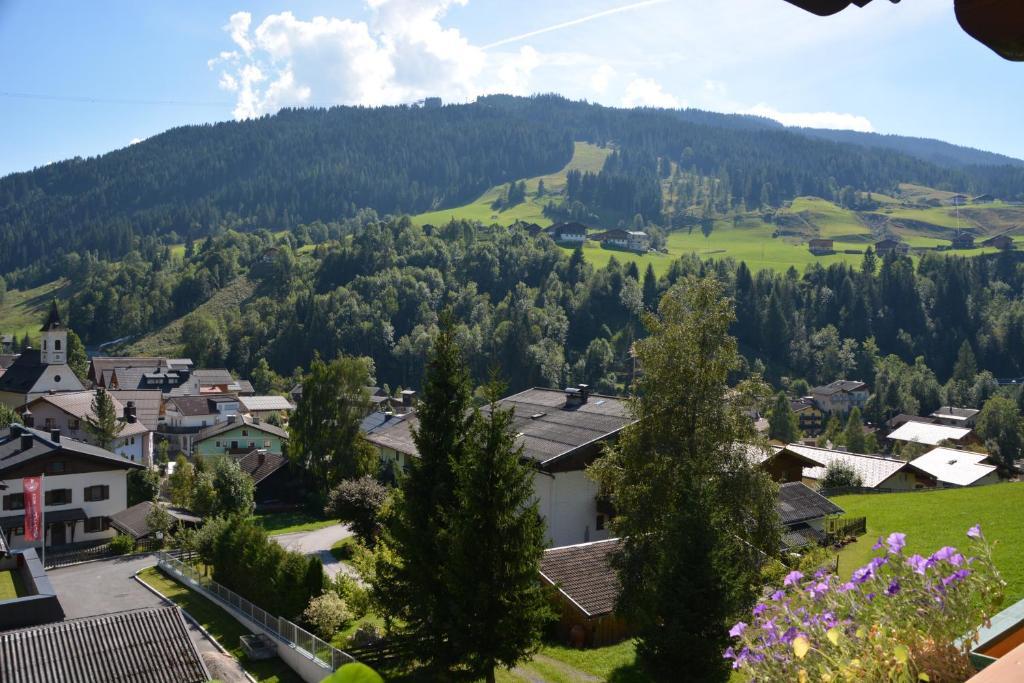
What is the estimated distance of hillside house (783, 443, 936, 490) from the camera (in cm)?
4634

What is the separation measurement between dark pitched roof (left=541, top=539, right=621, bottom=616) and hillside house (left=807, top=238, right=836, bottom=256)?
17673 cm

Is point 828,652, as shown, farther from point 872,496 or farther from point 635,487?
point 872,496

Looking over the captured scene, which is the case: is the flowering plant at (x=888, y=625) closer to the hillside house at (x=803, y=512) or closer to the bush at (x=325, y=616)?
the bush at (x=325, y=616)

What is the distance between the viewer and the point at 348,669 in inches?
35.5

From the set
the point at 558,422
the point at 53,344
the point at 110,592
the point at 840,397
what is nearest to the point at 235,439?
the point at 53,344

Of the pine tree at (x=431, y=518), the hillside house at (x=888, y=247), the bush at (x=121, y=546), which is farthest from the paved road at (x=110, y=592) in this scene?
the hillside house at (x=888, y=247)

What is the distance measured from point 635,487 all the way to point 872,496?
26.1 m

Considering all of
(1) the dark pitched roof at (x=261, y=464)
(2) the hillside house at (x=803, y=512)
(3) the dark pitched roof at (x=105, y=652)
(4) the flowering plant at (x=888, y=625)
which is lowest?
(1) the dark pitched roof at (x=261, y=464)

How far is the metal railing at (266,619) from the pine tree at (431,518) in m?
1.90

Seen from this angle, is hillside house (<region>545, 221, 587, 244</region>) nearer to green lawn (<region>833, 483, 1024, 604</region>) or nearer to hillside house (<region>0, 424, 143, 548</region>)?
hillside house (<region>0, 424, 143, 548</region>)

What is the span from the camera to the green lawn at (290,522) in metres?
43.7

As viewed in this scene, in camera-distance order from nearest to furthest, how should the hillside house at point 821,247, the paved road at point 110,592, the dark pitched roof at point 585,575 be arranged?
1. the dark pitched roof at point 585,575
2. the paved road at point 110,592
3. the hillside house at point 821,247

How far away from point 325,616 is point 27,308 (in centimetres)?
18190

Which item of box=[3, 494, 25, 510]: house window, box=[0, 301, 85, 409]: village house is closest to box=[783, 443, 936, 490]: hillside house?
box=[3, 494, 25, 510]: house window
